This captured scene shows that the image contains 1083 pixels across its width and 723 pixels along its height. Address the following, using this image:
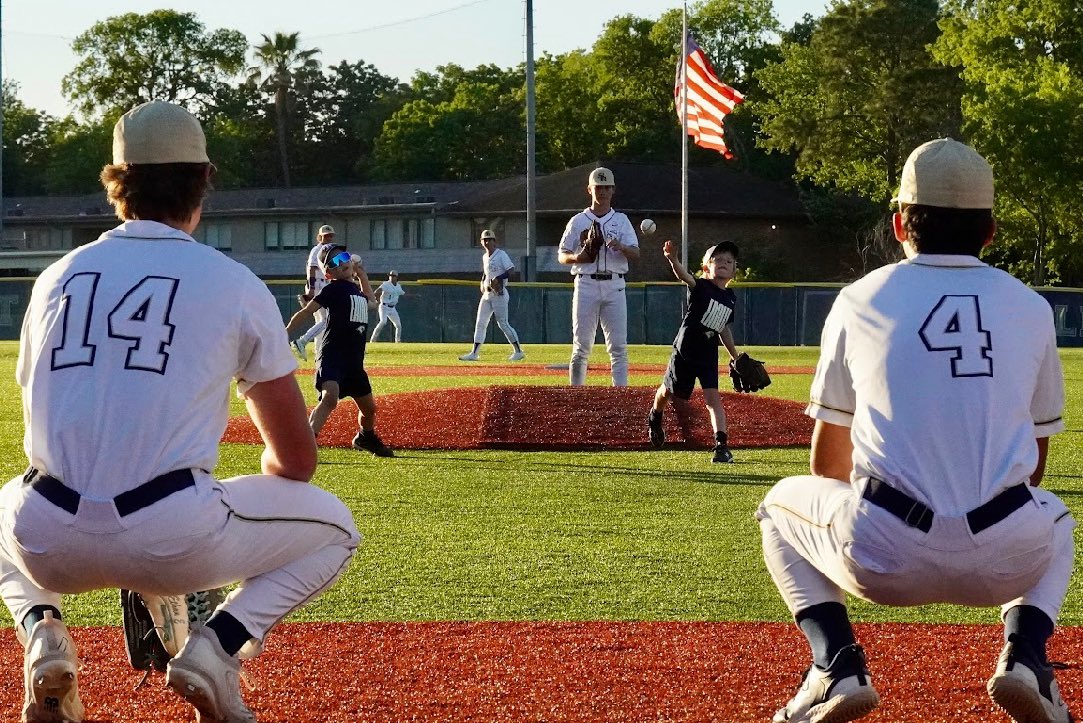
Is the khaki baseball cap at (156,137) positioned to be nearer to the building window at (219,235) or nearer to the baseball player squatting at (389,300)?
the baseball player squatting at (389,300)

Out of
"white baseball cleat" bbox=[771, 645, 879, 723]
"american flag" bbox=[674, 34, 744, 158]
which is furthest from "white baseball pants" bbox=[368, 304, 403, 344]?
"white baseball cleat" bbox=[771, 645, 879, 723]

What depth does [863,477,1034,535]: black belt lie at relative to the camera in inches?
149

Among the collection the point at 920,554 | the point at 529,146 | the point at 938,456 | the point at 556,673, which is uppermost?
the point at 529,146

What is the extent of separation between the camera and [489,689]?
4.77m

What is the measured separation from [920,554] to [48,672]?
2.20 m

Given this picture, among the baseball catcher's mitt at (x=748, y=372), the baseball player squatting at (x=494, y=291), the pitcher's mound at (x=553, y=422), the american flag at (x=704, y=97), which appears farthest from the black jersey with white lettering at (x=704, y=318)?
the american flag at (x=704, y=97)

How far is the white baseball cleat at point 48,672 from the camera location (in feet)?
12.8

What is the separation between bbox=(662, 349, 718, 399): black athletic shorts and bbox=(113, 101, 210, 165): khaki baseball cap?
7461 mm

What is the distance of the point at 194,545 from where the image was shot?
381cm

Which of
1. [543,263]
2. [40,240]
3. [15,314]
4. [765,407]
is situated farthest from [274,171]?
[765,407]

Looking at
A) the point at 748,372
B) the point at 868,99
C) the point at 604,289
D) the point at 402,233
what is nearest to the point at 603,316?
the point at 604,289

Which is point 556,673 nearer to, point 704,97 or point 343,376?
point 343,376

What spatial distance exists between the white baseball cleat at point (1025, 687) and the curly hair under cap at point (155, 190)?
2410mm

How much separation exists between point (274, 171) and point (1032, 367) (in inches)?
3644
